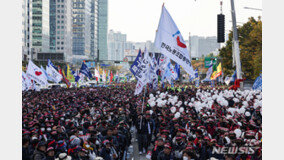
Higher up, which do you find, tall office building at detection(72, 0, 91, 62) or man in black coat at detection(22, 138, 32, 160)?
tall office building at detection(72, 0, 91, 62)

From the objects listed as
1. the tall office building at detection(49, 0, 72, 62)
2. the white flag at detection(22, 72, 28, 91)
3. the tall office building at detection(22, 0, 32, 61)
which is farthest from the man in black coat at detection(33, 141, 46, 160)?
the tall office building at detection(49, 0, 72, 62)

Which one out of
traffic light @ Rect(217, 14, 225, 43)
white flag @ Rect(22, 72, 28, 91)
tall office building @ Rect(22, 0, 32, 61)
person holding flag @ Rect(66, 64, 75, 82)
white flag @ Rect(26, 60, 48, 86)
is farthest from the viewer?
tall office building @ Rect(22, 0, 32, 61)

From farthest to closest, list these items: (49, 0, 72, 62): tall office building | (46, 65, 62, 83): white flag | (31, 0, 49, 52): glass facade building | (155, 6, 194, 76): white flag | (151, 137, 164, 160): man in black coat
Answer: (49, 0, 72, 62): tall office building
(31, 0, 49, 52): glass facade building
(46, 65, 62, 83): white flag
(155, 6, 194, 76): white flag
(151, 137, 164, 160): man in black coat

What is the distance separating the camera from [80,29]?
579 ft

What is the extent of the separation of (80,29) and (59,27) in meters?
35.3

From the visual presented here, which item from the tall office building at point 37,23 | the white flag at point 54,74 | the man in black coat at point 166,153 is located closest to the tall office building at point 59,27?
the tall office building at point 37,23

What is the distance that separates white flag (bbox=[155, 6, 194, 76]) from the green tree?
1053 inches

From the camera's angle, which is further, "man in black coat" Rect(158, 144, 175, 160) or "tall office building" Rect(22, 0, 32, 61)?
"tall office building" Rect(22, 0, 32, 61)

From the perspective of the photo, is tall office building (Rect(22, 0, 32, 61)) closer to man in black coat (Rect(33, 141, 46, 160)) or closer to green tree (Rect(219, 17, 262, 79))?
green tree (Rect(219, 17, 262, 79))

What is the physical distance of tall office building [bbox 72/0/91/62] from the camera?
569 ft

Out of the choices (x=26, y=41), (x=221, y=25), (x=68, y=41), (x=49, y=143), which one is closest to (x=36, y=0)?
(x=26, y=41)

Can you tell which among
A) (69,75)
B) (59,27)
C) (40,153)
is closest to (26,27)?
(59,27)

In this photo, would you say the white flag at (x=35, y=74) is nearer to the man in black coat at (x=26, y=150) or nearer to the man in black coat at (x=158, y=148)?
the man in black coat at (x=26, y=150)

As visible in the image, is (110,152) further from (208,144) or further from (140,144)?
(140,144)
